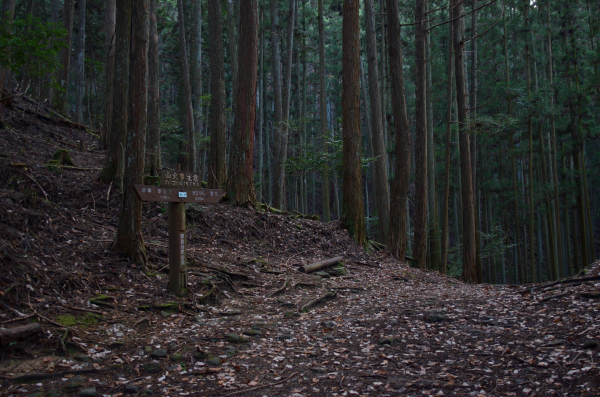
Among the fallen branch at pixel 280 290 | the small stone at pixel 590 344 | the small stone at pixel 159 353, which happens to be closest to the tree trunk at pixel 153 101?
the fallen branch at pixel 280 290

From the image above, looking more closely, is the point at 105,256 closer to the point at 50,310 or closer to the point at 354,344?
the point at 50,310

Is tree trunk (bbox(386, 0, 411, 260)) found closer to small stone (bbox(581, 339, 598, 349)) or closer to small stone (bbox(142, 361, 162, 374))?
small stone (bbox(581, 339, 598, 349))

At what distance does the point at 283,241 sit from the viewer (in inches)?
385

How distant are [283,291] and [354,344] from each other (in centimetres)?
238

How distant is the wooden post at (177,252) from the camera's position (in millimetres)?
5867

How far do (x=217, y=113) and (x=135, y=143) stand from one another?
5.36m

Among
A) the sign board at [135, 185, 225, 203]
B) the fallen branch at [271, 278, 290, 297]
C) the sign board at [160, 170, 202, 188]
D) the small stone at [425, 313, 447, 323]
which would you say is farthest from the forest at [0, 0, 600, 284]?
the small stone at [425, 313, 447, 323]

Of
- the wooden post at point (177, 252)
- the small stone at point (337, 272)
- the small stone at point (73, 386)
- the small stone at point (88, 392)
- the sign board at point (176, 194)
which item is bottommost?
the small stone at point (88, 392)

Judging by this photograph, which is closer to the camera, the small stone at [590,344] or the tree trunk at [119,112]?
the small stone at [590,344]

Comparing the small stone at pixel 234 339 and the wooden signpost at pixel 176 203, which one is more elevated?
the wooden signpost at pixel 176 203

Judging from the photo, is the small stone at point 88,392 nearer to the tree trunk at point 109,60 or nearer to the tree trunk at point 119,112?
the tree trunk at point 119,112

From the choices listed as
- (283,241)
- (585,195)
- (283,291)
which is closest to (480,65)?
(585,195)

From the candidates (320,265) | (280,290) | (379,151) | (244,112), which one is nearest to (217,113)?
(244,112)

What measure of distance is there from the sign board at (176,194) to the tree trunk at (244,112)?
145 inches
